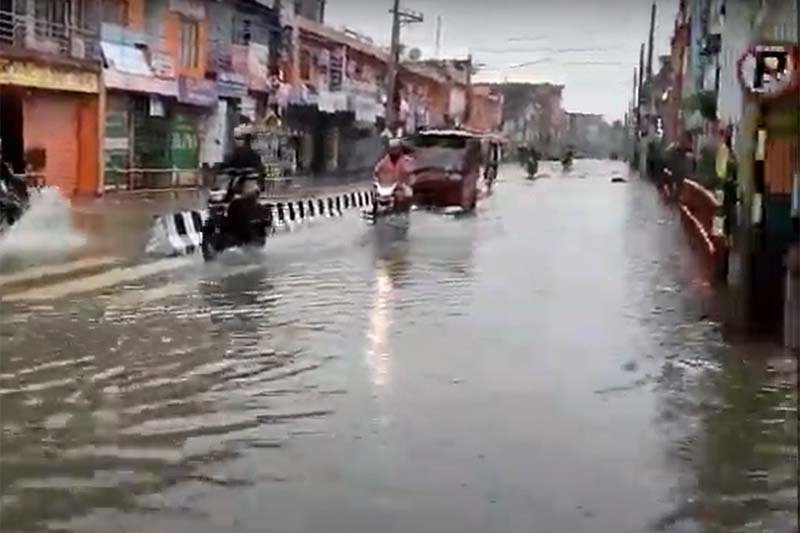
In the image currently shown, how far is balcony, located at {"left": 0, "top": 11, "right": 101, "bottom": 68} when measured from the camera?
31528 millimetres

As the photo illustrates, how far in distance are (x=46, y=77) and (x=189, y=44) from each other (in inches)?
419

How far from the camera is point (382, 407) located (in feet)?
29.8

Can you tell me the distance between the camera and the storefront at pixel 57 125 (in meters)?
32.9

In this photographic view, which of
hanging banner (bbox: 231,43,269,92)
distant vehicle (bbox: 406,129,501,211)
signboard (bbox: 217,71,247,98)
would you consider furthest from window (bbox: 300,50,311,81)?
distant vehicle (bbox: 406,129,501,211)

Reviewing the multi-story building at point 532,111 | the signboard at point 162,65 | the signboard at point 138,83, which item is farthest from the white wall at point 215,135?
the multi-story building at point 532,111

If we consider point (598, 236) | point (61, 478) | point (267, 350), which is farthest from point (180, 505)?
point (598, 236)

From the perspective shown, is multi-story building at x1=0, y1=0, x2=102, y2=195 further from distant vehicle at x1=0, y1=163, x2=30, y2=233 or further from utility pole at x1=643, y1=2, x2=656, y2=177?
utility pole at x1=643, y1=2, x2=656, y2=177

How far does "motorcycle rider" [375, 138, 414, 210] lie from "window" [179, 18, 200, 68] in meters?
14.0

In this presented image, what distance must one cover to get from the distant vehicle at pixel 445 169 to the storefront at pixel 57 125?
7774 millimetres

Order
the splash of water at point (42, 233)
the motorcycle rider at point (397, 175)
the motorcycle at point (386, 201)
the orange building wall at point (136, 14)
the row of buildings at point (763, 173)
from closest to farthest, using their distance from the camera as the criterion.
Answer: the row of buildings at point (763, 173) < the splash of water at point (42, 233) < the motorcycle at point (386, 201) < the motorcycle rider at point (397, 175) < the orange building wall at point (136, 14)

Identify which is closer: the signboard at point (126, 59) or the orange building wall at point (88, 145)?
the orange building wall at point (88, 145)

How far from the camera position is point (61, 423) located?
27.7 feet

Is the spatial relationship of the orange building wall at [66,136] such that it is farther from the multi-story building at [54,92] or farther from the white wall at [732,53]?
the white wall at [732,53]

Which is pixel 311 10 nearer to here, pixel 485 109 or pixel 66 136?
pixel 66 136
